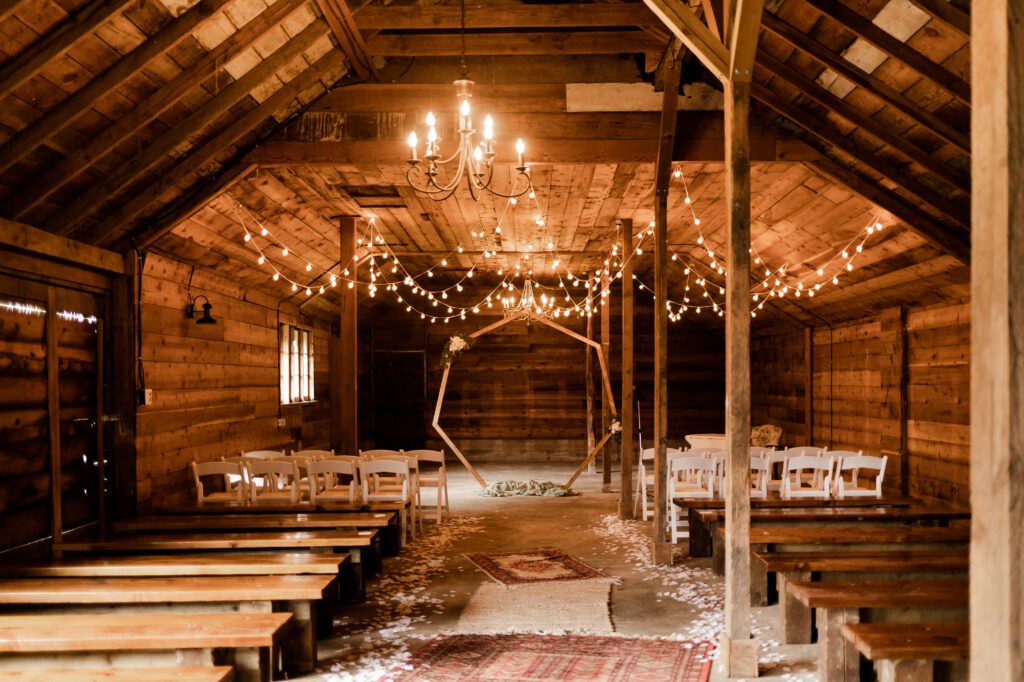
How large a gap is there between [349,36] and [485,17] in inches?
46.9

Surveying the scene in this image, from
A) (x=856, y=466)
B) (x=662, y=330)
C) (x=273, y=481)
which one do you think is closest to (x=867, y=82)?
(x=662, y=330)

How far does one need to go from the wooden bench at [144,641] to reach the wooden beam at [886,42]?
17.2 ft

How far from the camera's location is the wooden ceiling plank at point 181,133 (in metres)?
6.42

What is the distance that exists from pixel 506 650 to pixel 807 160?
17.6ft

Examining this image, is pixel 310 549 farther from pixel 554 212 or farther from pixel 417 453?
pixel 554 212

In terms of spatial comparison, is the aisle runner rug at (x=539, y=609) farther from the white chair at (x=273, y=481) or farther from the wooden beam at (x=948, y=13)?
the wooden beam at (x=948, y=13)

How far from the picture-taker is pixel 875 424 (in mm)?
10984

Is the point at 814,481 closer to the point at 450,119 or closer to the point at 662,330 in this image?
the point at 662,330

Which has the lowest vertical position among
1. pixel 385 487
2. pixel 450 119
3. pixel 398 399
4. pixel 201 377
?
pixel 385 487

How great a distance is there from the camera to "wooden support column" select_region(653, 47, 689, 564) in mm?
7117

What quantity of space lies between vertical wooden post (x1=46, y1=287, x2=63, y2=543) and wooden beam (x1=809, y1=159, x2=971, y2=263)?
269 inches

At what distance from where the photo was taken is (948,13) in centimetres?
512

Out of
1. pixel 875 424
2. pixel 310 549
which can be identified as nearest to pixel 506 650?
pixel 310 549

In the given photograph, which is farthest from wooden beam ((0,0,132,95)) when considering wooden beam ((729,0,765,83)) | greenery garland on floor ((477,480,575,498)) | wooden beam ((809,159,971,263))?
greenery garland on floor ((477,480,575,498))
